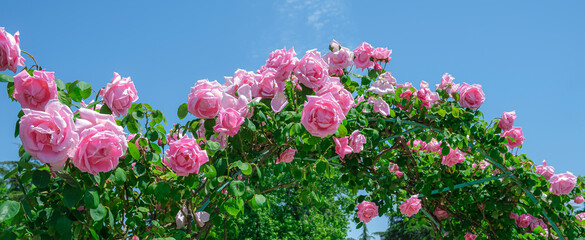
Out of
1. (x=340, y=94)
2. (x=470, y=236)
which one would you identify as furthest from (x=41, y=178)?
(x=470, y=236)

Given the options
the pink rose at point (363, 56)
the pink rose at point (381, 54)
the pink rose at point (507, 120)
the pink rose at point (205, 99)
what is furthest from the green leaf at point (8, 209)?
the pink rose at point (507, 120)

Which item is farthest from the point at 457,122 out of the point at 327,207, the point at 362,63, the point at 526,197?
the point at 327,207

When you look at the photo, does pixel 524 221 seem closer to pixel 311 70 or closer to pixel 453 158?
pixel 453 158

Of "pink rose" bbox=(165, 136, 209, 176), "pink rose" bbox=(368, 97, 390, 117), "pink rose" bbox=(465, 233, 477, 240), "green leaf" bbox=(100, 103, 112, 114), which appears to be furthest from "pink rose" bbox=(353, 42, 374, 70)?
"pink rose" bbox=(465, 233, 477, 240)

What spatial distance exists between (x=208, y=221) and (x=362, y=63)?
1.43 meters

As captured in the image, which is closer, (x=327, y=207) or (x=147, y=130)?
(x=147, y=130)

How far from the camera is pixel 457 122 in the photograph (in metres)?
3.38

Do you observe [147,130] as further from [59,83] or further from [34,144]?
[34,144]

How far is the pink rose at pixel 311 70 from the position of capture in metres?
2.36

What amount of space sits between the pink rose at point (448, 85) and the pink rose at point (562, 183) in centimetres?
109

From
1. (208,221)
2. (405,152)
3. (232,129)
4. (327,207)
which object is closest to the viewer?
(232,129)

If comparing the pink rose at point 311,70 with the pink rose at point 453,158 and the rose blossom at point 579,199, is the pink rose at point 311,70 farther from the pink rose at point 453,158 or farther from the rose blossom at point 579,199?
the rose blossom at point 579,199

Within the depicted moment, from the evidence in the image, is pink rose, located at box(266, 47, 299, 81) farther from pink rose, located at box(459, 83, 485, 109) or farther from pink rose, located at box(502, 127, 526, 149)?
pink rose, located at box(502, 127, 526, 149)

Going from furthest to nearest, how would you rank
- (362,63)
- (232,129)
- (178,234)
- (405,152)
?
(405,152), (362,63), (178,234), (232,129)
